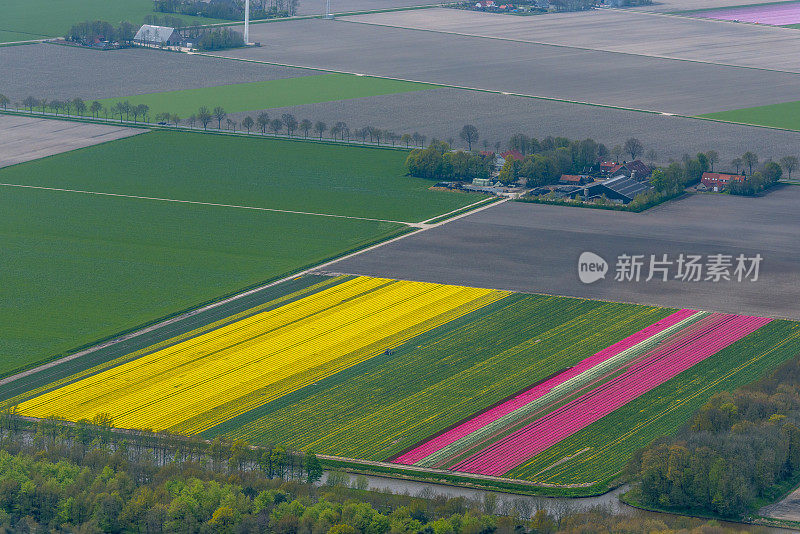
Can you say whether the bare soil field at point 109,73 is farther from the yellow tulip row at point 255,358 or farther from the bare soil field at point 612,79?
the yellow tulip row at point 255,358

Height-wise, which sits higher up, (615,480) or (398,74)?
(398,74)

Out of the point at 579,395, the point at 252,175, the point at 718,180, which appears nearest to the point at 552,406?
the point at 579,395

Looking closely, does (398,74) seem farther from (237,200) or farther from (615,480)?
(615,480)

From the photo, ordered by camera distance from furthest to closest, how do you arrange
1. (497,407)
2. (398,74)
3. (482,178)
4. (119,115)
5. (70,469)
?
(398,74) → (119,115) → (482,178) → (497,407) → (70,469)

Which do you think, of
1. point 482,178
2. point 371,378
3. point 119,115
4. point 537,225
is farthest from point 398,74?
point 371,378

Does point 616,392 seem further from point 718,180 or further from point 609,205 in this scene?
point 718,180

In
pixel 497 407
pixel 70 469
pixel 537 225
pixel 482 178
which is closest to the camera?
pixel 70 469

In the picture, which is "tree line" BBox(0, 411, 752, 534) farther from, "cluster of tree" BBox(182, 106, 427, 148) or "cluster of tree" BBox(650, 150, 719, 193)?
"cluster of tree" BBox(182, 106, 427, 148)
